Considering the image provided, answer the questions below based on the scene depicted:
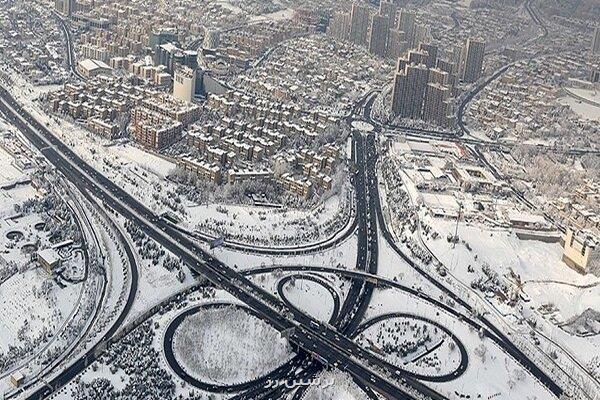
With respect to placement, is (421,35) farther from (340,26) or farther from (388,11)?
(340,26)

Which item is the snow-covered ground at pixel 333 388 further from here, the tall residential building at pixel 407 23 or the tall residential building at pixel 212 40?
the tall residential building at pixel 407 23

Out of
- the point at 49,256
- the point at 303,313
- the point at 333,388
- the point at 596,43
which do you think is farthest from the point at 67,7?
the point at 333,388

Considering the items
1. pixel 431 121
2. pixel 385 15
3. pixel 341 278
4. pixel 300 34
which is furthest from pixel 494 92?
pixel 341 278

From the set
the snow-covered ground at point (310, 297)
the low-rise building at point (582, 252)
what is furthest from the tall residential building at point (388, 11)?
the snow-covered ground at point (310, 297)

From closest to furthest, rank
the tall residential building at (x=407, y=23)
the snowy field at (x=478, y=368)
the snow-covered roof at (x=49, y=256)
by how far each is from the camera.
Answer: the snowy field at (x=478, y=368), the snow-covered roof at (x=49, y=256), the tall residential building at (x=407, y=23)

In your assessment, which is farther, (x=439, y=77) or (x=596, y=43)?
(x=596, y=43)

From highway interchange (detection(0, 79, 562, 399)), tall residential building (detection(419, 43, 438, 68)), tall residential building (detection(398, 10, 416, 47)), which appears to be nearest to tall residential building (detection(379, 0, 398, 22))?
tall residential building (detection(398, 10, 416, 47))

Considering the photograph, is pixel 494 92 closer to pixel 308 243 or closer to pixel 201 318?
pixel 308 243
